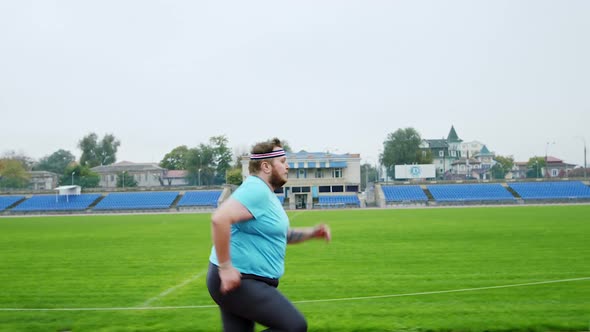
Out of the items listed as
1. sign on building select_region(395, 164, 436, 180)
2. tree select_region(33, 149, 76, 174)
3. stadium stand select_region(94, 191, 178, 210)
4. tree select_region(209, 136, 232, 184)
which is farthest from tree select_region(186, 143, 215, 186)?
tree select_region(33, 149, 76, 174)

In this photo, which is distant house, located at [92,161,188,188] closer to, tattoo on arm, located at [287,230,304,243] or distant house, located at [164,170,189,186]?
distant house, located at [164,170,189,186]

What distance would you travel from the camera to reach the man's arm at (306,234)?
4.36 m

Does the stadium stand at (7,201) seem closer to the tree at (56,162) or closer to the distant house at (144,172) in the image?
the distant house at (144,172)

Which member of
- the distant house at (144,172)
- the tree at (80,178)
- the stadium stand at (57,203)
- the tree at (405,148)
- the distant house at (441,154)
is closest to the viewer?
the stadium stand at (57,203)

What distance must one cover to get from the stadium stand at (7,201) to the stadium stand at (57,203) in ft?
5.94

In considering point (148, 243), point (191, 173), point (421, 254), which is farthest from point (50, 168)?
point (421, 254)

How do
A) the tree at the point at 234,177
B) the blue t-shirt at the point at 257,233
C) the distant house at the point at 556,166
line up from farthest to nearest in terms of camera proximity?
the distant house at the point at 556,166 → the tree at the point at 234,177 → the blue t-shirt at the point at 257,233

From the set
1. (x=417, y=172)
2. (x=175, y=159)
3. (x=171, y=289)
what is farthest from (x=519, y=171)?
(x=171, y=289)

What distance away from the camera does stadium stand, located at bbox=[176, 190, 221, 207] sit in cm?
7131

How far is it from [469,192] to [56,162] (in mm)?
135944

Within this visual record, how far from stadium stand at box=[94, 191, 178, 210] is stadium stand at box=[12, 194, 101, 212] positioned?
234 centimetres

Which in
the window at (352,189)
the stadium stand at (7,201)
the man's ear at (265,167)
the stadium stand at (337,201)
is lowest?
the stadium stand at (337,201)

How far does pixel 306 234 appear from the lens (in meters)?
4.40

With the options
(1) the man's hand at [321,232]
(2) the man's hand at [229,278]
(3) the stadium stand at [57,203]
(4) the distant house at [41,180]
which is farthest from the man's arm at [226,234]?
(4) the distant house at [41,180]
